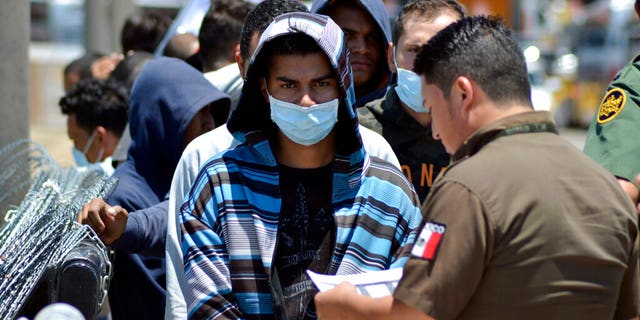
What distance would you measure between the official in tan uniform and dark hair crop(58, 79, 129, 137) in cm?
354

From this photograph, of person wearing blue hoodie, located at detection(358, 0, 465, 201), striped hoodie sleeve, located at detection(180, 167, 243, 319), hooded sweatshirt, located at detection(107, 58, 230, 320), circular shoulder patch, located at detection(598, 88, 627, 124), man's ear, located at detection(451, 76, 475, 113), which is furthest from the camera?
hooded sweatshirt, located at detection(107, 58, 230, 320)

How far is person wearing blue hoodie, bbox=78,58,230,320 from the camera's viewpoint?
14.2ft

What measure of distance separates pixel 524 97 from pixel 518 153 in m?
0.18

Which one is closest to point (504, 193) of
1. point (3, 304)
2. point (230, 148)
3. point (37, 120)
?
point (230, 148)

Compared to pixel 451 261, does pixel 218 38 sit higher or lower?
lower

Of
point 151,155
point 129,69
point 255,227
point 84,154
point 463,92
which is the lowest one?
point 84,154

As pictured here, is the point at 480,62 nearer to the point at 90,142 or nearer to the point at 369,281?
the point at 369,281

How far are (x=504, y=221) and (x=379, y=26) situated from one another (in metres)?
2.26

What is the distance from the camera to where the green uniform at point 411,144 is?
4191mm

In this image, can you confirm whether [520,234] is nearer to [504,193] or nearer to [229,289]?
[504,193]

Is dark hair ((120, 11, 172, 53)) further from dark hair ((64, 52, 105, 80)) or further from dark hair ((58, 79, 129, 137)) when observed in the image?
dark hair ((58, 79, 129, 137))

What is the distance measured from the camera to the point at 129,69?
6.70 m

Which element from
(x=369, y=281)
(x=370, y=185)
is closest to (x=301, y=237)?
(x=370, y=185)

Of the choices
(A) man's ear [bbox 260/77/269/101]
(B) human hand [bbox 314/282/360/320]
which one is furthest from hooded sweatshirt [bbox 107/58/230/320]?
Answer: (B) human hand [bbox 314/282/360/320]
